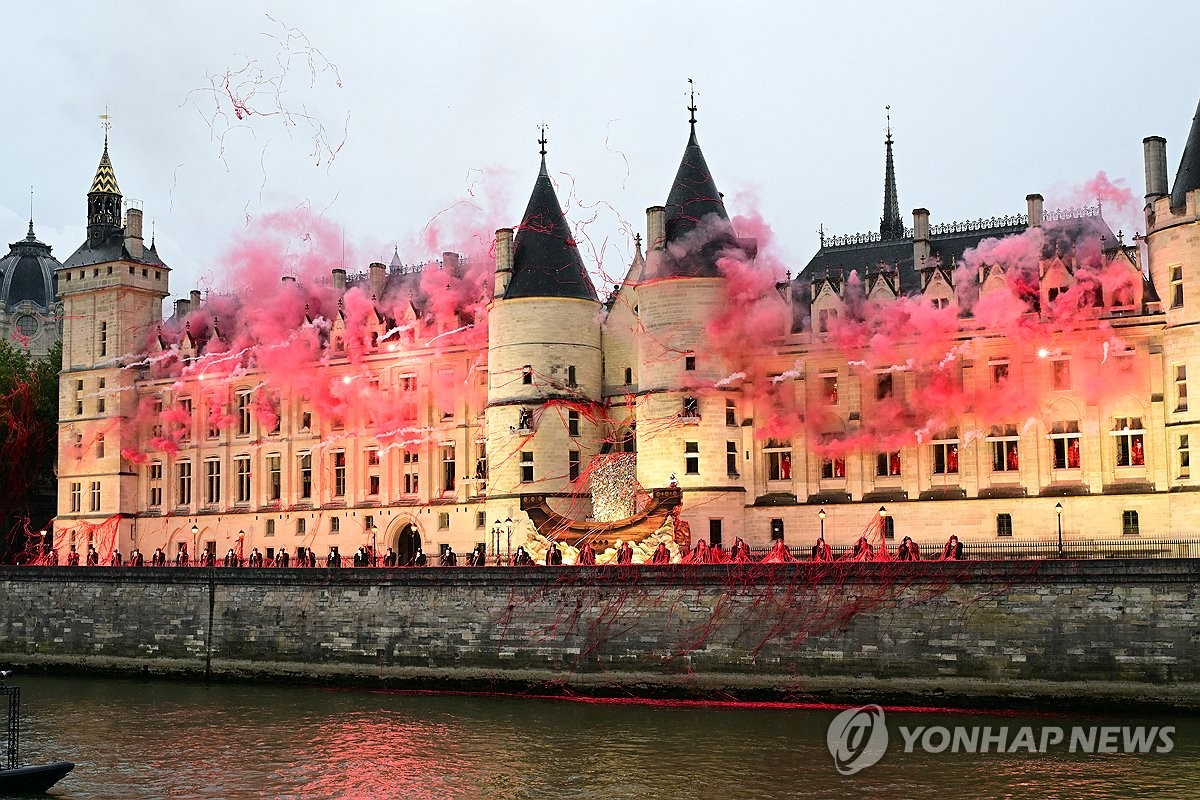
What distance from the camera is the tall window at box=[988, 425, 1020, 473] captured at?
5891cm

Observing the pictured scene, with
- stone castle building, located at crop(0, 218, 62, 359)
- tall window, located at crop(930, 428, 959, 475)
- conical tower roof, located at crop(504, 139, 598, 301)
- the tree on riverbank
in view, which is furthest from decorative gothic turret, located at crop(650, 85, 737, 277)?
stone castle building, located at crop(0, 218, 62, 359)

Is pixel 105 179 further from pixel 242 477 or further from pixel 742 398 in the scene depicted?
pixel 742 398

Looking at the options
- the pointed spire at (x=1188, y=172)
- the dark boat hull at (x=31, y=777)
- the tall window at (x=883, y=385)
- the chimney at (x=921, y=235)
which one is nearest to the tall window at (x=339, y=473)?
the tall window at (x=883, y=385)

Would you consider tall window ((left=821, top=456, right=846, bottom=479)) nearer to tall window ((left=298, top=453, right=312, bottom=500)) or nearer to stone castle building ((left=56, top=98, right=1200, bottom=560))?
stone castle building ((left=56, top=98, right=1200, bottom=560))

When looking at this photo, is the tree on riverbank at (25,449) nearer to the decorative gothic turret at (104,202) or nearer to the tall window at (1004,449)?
the decorative gothic turret at (104,202)

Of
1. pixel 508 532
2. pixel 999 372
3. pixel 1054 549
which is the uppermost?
pixel 999 372

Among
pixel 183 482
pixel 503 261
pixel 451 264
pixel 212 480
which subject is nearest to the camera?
pixel 503 261

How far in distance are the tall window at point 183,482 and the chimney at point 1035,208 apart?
46.9 meters

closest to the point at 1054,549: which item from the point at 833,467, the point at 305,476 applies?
the point at 833,467

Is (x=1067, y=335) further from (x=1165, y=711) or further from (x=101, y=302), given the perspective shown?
(x=101, y=302)

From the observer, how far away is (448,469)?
242 feet

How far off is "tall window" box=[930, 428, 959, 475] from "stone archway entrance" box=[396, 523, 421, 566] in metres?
27.6

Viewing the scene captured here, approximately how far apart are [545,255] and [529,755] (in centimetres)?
2955

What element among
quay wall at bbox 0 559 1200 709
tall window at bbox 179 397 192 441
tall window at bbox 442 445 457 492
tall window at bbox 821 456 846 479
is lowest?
quay wall at bbox 0 559 1200 709
